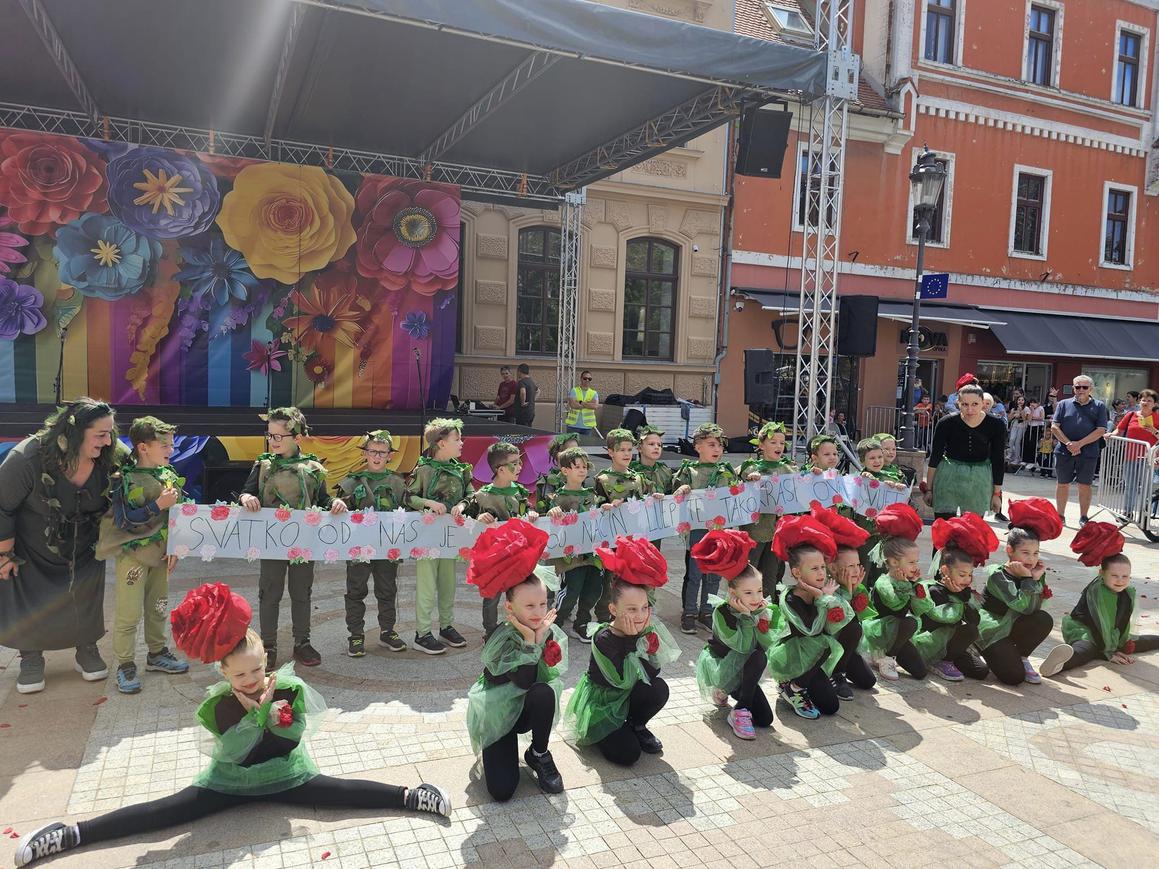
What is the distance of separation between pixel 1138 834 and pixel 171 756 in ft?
14.2

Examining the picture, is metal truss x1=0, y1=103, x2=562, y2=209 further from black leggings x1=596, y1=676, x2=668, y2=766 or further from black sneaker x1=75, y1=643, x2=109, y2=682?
black leggings x1=596, y1=676, x2=668, y2=766

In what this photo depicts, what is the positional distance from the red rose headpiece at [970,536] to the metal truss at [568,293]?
984cm

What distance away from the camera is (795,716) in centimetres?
454

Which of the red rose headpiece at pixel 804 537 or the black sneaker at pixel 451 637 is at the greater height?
the red rose headpiece at pixel 804 537

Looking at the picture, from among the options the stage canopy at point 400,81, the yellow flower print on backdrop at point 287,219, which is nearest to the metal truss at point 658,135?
the stage canopy at point 400,81

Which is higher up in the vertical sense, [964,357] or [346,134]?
[346,134]

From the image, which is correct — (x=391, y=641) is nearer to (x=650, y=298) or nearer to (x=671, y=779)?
(x=671, y=779)

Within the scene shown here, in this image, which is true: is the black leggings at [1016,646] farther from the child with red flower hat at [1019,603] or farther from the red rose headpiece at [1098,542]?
the red rose headpiece at [1098,542]

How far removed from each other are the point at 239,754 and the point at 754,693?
8.36 ft

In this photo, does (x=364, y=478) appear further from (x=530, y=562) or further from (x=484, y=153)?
(x=484, y=153)

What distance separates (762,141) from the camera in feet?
30.5

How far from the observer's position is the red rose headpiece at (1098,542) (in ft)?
17.9

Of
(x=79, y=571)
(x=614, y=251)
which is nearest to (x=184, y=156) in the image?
(x=614, y=251)

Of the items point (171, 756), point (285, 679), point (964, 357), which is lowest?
point (171, 756)
